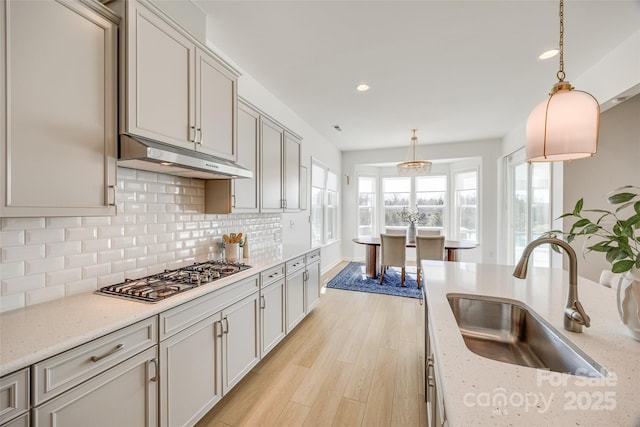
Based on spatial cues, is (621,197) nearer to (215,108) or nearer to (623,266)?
(623,266)

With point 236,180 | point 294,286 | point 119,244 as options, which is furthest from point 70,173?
point 294,286

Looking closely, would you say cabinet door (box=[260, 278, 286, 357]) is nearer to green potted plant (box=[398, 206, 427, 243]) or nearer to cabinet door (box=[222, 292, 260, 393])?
cabinet door (box=[222, 292, 260, 393])

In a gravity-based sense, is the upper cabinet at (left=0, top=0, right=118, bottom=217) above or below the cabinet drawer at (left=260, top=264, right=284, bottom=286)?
above

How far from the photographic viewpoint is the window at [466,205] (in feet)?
19.8

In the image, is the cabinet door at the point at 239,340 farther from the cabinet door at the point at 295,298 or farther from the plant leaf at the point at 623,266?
the plant leaf at the point at 623,266

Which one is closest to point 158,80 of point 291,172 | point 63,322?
point 63,322

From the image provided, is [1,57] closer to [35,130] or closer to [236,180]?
[35,130]

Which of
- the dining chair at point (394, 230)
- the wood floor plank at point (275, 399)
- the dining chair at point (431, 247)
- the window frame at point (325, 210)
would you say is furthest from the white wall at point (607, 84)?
the wood floor plank at point (275, 399)

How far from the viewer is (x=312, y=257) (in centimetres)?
321

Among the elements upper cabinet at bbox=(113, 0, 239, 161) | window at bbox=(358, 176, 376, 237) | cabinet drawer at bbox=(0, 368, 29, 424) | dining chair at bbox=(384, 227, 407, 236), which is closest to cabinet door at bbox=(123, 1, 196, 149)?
upper cabinet at bbox=(113, 0, 239, 161)

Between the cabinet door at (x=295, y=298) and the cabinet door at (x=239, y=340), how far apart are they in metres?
0.55

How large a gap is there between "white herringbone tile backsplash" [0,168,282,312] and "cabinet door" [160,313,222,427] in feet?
1.99

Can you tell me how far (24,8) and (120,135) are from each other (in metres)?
0.55

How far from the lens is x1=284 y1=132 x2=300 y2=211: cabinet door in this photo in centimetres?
316
